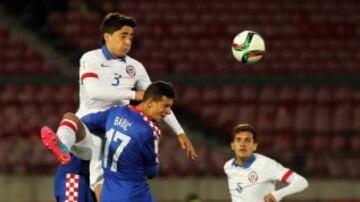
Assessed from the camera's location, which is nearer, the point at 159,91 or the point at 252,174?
the point at 159,91

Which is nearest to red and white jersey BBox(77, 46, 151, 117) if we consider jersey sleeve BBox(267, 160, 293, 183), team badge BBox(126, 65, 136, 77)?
team badge BBox(126, 65, 136, 77)

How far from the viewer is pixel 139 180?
252 inches

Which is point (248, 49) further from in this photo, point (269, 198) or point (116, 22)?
point (116, 22)

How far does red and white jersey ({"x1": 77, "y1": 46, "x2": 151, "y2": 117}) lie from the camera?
22.7ft

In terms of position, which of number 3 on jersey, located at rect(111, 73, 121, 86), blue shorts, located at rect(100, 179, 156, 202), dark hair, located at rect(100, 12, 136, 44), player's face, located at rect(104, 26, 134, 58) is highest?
Answer: dark hair, located at rect(100, 12, 136, 44)

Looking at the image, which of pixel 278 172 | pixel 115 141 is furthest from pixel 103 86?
pixel 278 172

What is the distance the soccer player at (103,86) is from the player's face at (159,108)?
558 millimetres

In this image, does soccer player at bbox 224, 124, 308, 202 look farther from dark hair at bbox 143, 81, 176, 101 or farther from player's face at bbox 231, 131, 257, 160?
dark hair at bbox 143, 81, 176, 101

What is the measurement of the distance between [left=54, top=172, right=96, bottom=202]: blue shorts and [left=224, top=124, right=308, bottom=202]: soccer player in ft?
4.64

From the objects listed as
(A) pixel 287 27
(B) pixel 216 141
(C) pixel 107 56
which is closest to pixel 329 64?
(A) pixel 287 27

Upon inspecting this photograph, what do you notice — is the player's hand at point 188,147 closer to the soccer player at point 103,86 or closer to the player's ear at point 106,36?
the soccer player at point 103,86

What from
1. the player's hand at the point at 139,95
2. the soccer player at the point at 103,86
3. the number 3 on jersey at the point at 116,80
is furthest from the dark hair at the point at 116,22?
the player's hand at the point at 139,95

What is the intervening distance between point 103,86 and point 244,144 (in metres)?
1.43

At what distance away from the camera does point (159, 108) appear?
6.21m
